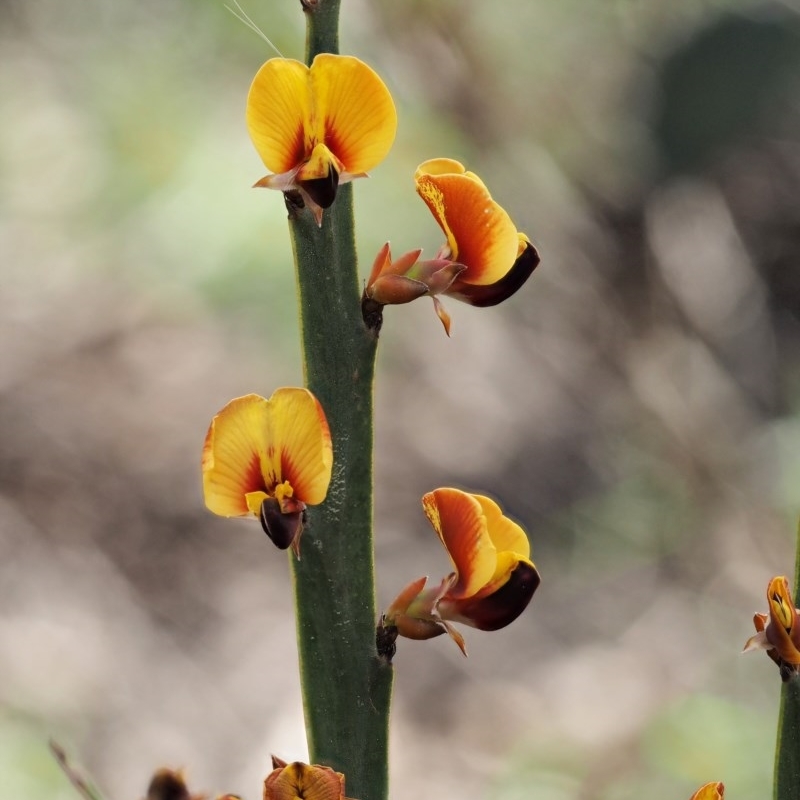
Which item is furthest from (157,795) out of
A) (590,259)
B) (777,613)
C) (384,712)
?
(590,259)

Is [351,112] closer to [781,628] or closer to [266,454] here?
[266,454]

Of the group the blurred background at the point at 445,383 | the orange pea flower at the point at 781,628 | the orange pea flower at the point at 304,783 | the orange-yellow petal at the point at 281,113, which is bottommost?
the orange pea flower at the point at 304,783

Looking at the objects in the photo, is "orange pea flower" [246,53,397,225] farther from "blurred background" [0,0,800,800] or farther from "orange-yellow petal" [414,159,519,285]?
"blurred background" [0,0,800,800]

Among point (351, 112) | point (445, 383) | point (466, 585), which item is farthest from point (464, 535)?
point (445, 383)

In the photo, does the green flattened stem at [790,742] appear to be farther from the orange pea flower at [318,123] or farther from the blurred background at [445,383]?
the blurred background at [445,383]

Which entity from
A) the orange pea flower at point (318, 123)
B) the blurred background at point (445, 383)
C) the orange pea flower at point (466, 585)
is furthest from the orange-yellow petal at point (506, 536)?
the blurred background at point (445, 383)

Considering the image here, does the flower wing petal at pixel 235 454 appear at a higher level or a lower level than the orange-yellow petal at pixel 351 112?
lower
